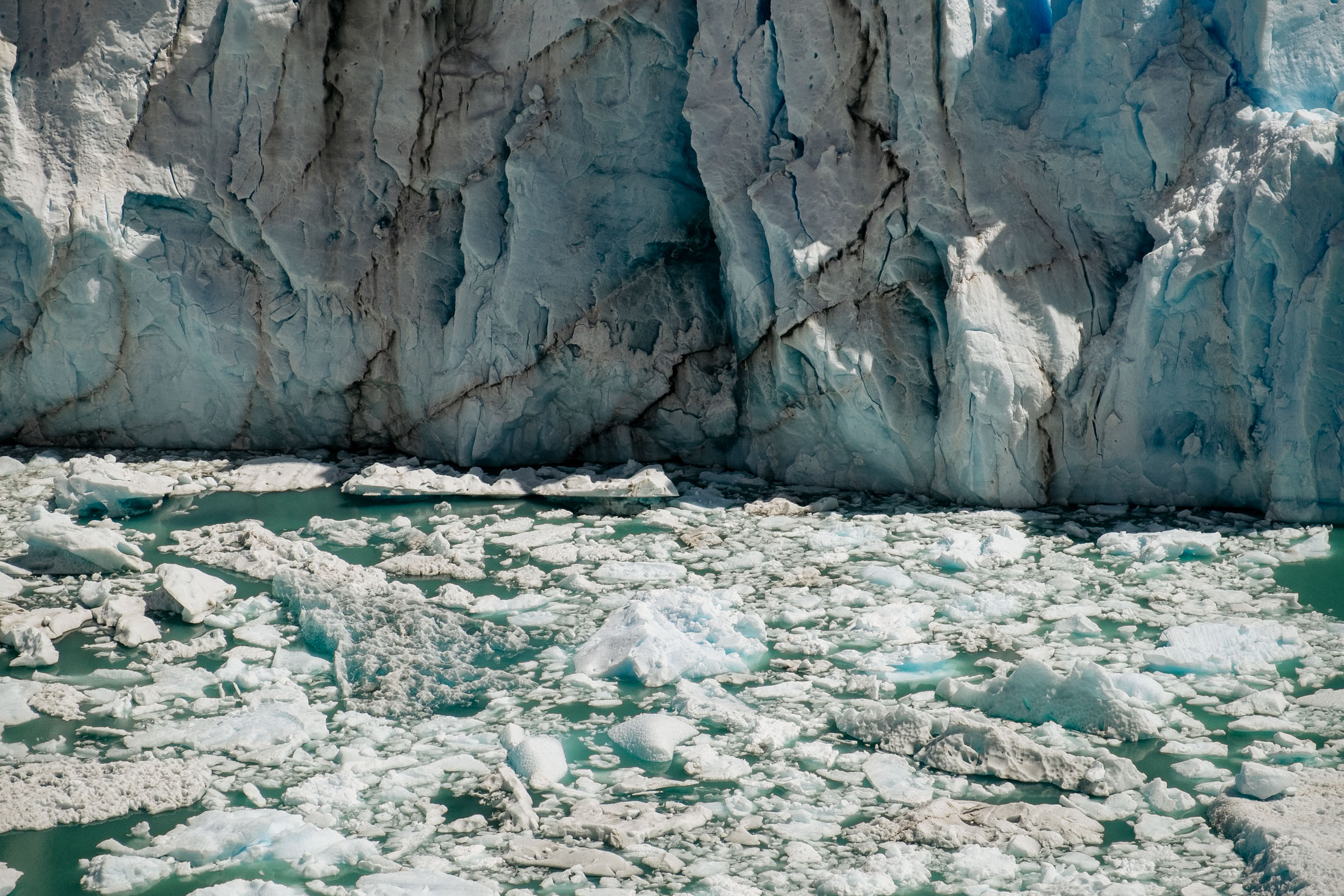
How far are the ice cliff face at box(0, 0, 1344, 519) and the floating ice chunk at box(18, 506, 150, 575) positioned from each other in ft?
10.5

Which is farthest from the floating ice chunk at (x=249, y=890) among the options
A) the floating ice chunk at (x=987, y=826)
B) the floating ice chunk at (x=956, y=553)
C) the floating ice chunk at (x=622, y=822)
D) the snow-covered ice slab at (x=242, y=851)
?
the floating ice chunk at (x=956, y=553)

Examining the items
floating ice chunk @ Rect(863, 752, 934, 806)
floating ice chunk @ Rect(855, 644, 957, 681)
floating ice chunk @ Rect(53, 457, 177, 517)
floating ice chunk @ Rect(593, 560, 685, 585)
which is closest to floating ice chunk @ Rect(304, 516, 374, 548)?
floating ice chunk @ Rect(53, 457, 177, 517)

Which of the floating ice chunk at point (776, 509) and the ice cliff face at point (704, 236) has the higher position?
the ice cliff face at point (704, 236)

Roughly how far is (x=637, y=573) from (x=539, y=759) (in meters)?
2.34

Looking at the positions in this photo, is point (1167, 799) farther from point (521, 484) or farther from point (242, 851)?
point (521, 484)

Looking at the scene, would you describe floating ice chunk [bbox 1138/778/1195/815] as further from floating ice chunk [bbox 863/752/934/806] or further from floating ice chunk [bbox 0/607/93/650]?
floating ice chunk [bbox 0/607/93/650]

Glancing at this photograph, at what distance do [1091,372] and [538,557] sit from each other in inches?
144

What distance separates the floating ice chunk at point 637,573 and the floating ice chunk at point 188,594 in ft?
6.67

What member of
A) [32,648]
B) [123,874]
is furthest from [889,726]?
[32,648]

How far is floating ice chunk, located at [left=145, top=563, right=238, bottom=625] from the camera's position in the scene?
5988 millimetres

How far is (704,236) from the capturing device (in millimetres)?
9383

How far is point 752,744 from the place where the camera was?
4.39m

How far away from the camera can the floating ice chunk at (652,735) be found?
4367mm

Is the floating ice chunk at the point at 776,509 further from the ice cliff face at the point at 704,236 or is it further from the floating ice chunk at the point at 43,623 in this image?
the floating ice chunk at the point at 43,623
